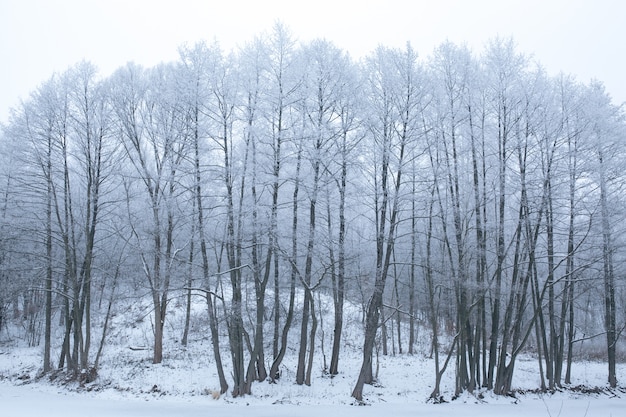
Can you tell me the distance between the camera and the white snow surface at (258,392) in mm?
11672

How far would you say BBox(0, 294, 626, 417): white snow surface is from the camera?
11672 millimetres

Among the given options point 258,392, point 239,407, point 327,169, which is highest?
point 327,169

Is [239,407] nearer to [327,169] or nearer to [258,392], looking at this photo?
[258,392]

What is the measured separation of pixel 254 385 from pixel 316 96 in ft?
33.1

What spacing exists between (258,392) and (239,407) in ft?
5.68

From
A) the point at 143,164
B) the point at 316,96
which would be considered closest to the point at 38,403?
→ the point at 143,164

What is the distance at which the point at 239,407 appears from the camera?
39.4ft

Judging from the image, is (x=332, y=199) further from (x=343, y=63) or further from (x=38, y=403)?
(x=38, y=403)

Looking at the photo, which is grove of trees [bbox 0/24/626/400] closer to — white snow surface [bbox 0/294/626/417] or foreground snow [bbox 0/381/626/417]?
white snow surface [bbox 0/294/626/417]

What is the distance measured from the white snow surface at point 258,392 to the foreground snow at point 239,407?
0.03 m

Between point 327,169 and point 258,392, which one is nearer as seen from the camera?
point 258,392

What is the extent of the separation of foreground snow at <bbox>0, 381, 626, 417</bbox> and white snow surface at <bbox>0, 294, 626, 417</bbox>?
26 millimetres

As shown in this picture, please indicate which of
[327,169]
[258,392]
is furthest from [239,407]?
[327,169]

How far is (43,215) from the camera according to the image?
56.9ft
